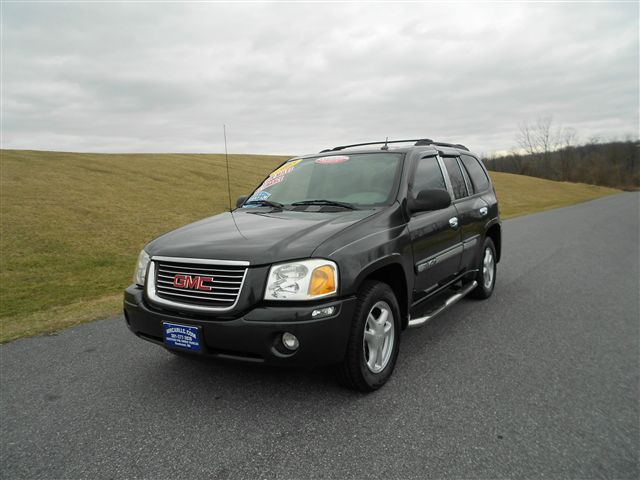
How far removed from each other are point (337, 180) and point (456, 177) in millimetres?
1638

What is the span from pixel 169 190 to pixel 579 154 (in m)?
80.4

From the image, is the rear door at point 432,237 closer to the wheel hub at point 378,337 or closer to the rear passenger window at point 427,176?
the rear passenger window at point 427,176

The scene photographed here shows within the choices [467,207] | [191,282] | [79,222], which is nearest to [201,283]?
[191,282]

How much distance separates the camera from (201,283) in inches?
114

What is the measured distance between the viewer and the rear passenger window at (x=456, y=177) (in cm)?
484

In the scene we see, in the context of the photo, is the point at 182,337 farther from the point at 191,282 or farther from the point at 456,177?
the point at 456,177

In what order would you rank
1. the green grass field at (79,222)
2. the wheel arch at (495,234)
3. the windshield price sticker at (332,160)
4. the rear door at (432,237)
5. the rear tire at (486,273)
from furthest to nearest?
the green grass field at (79,222) → the wheel arch at (495,234) → the rear tire at (486,273) → the windshield price sticker at (332,160) → the rear door at (432,237)

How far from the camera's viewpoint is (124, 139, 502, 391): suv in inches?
108

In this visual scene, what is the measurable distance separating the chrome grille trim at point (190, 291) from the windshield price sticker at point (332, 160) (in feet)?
6.23

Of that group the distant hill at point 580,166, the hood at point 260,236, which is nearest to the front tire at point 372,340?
the hood at point 260,236

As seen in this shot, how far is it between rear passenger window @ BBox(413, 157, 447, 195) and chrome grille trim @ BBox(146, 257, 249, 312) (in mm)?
1875

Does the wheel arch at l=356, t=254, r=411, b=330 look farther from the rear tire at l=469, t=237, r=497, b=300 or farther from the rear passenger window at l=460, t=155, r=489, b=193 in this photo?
the rear passenger window at l=460, t=155, r=489, b=193

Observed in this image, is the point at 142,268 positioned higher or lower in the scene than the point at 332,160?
lower

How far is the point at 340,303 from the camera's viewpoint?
9.26 ft
